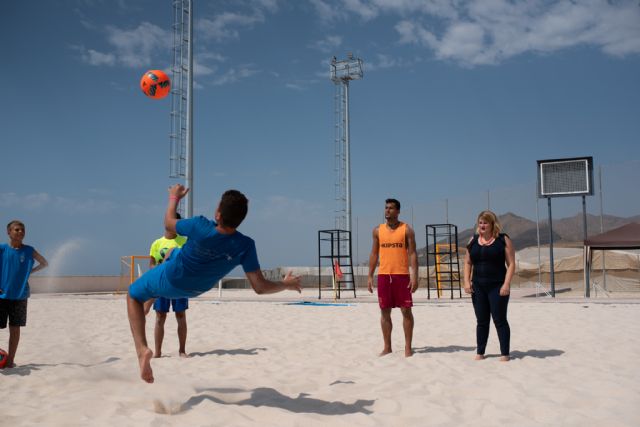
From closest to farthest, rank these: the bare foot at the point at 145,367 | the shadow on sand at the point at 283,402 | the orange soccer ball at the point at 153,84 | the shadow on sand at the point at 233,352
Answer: the bare foot at the point at 145,367, the shadow on sand at the point at 283,402, the shadow on sand at the point at 233,352, the orange soccer ball at the point at 153,84

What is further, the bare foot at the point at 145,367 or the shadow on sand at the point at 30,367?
the shadow on sand at the point at 30,367

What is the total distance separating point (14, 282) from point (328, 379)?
304 cm

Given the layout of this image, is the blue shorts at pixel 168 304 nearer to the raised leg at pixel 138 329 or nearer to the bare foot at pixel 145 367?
the raised leg at pixel 138 329

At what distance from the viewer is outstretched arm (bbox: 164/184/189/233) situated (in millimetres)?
3649

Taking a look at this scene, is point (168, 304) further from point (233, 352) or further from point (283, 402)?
point (283, 402)

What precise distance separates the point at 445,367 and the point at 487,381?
63cm

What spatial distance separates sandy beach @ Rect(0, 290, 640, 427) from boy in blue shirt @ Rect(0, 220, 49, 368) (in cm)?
37

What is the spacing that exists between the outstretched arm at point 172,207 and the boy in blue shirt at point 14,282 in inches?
91.5

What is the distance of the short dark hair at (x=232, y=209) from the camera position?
3482mm

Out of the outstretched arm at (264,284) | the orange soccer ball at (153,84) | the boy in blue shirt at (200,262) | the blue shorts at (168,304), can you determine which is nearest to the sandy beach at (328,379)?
the blue shorts at (168,304)

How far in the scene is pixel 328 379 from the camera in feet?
15.5

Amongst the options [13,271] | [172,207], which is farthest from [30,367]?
[172,207]

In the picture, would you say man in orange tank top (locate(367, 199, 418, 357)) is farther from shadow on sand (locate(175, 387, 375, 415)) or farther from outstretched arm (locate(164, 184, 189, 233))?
outstretched arm (locate(164, 184, 189, 233))

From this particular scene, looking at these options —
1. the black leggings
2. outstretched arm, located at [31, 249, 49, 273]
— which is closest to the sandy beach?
the black leggings
